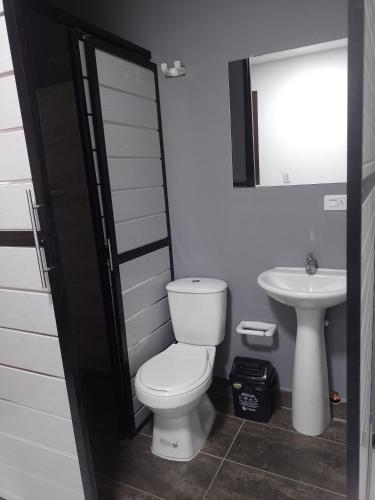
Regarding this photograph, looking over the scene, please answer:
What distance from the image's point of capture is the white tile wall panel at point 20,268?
4.52ft

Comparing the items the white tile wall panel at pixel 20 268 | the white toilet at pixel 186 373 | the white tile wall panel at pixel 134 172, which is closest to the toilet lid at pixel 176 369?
the white toilet at pixel 186 373

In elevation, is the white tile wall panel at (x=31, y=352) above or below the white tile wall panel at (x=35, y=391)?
above

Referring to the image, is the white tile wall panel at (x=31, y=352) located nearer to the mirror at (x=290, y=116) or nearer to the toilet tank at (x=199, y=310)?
the toilet tank at (x=199, y=310)

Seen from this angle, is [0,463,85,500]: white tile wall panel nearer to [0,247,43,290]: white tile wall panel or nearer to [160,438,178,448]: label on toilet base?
[160,438,178,448]: label on toilet base

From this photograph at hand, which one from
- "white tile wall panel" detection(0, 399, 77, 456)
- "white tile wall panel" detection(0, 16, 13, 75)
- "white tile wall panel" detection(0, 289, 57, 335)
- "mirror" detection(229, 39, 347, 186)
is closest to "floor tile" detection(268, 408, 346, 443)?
"white tile wall panel" detection(0, 399, 77, 456)

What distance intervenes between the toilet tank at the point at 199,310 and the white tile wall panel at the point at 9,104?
4.61ft

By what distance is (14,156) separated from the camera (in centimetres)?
129

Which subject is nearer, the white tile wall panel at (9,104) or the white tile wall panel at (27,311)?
the white tile wall panel at (9,104)

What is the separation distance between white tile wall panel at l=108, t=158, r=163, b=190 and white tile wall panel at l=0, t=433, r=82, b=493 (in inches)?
50.7

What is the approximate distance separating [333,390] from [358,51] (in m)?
2.10

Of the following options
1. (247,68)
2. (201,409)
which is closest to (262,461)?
(201,409)

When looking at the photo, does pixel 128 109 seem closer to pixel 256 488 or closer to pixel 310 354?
pixel 310 354

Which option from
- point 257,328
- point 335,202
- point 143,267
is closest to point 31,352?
point 143,267

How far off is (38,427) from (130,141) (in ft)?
5.02
